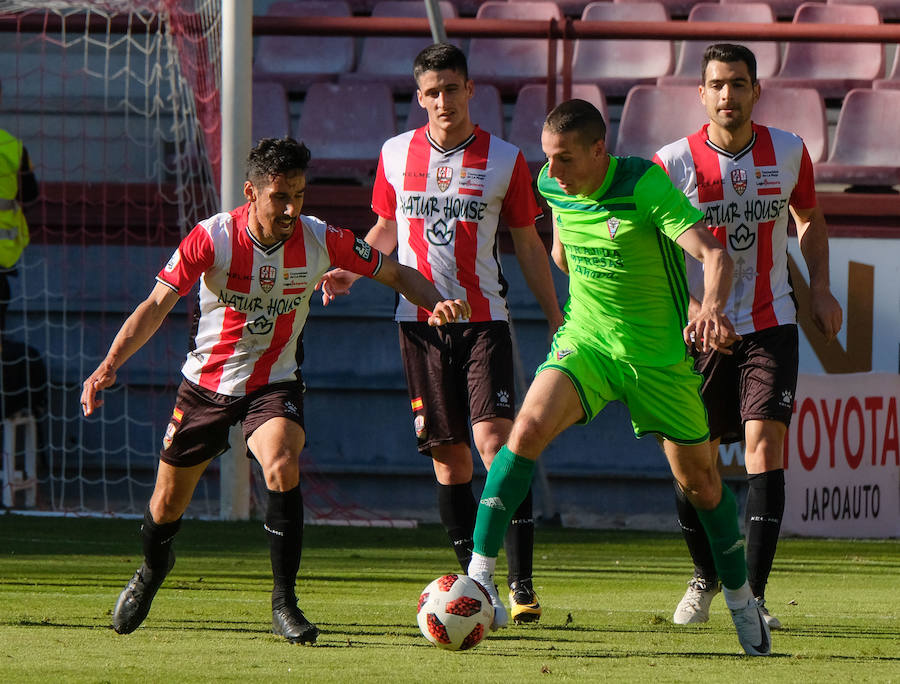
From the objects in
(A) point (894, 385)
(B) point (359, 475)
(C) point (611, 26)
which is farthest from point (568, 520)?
(C) point (611, 26)

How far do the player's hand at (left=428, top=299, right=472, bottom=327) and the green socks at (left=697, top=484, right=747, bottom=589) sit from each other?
3.15 ft

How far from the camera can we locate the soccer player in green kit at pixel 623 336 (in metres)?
4.26

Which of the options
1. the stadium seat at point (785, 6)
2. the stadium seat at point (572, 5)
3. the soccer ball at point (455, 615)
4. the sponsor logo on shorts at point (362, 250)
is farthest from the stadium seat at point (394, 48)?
the soccer ball at point (455, 615)

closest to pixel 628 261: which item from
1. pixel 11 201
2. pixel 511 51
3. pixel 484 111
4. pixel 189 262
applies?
pixel 189 262

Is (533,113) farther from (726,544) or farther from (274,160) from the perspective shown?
(726,544)

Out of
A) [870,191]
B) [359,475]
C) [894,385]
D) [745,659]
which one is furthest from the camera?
[870,191]

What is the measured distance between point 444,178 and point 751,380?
1.34m

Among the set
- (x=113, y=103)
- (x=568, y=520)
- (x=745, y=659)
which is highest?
(x=113, y=103)

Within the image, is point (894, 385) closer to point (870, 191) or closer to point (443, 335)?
point (870, 191)

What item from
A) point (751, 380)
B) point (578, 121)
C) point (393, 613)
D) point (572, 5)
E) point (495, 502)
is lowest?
point (393, 613)

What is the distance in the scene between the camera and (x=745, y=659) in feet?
13.6

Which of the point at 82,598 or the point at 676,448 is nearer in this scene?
the point at 676,448

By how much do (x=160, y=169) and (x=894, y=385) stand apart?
5.30m

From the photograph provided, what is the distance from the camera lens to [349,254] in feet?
15.6
